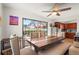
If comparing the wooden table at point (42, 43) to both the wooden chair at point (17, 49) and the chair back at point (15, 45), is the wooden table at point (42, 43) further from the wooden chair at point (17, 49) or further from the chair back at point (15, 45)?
the chair back at point (15, 45)

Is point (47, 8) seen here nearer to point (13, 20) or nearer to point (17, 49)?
point (13, 20)

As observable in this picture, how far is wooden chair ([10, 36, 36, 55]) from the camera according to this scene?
1843 mm

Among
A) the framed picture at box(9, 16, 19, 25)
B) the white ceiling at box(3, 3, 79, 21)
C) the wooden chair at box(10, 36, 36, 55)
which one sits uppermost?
the white ceiling at box(3, 3, 79, 21)

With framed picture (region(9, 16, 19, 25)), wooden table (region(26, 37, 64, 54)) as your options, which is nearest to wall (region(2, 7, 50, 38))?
framed picture (region(9, 16, 19, 25))

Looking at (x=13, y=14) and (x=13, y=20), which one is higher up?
(x=13, y=14)

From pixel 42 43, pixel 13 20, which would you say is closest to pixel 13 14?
pixel 13 20

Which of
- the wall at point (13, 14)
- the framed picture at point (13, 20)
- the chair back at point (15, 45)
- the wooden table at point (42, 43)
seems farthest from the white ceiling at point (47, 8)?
the chair back at point (15, 45)

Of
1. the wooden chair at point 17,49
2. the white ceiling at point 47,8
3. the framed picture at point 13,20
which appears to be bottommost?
the wooden chair at point 17,49

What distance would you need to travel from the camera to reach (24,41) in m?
1.87

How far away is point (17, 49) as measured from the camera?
186 cm

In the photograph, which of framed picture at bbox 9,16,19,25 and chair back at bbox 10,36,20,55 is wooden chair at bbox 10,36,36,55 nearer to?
chair back at bbox 10,36,20,55

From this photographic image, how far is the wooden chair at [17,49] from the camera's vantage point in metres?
1.84

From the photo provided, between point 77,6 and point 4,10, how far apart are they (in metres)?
1.23
